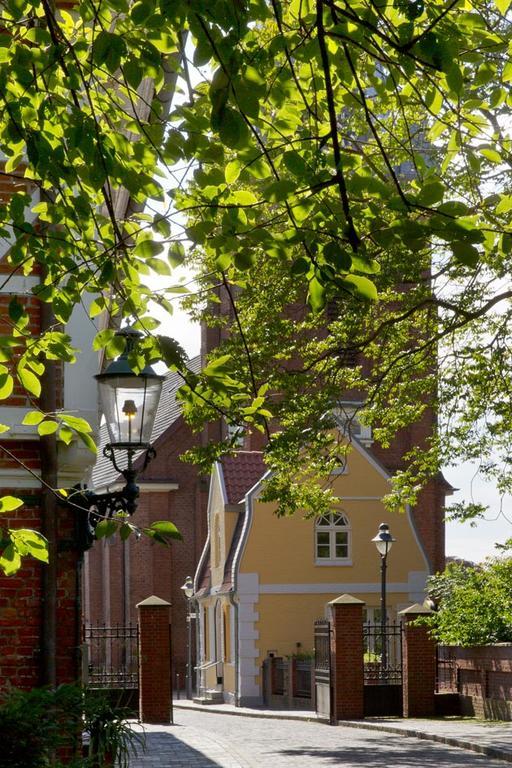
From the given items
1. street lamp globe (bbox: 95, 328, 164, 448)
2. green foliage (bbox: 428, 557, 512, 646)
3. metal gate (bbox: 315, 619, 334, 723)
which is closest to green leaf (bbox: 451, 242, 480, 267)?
street lamp globe (bbox: 95, 328, 164, 448)

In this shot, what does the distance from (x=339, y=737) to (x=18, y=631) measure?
13.9m

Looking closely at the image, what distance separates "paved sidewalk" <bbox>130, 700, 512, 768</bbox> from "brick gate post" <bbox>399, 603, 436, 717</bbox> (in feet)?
2.44

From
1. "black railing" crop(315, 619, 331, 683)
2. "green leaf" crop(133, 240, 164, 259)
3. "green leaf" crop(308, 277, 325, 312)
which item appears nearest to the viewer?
"green leaf" crop(308, 277, 325, 312)

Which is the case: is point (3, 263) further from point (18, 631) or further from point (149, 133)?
point (149, 133)

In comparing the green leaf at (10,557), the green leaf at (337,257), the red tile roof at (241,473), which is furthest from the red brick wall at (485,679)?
the green leaf at (337,257)

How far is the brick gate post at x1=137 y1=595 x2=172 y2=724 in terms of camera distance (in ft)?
85.3

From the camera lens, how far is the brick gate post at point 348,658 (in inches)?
1084

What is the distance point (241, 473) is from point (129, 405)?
105ft

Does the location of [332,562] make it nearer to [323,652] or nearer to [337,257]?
[323,652]

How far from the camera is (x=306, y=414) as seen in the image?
20.1 m

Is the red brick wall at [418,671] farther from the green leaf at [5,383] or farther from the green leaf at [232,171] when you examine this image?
the green leaf at [232,171]

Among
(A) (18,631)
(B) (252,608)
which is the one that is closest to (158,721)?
(B) (252,608)

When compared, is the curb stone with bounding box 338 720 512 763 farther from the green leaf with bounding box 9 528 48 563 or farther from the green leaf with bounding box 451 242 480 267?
the green leaf with bounding box 451 242 480 267

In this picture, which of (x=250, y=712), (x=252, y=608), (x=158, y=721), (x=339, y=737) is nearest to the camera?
(x=339, y=737)
